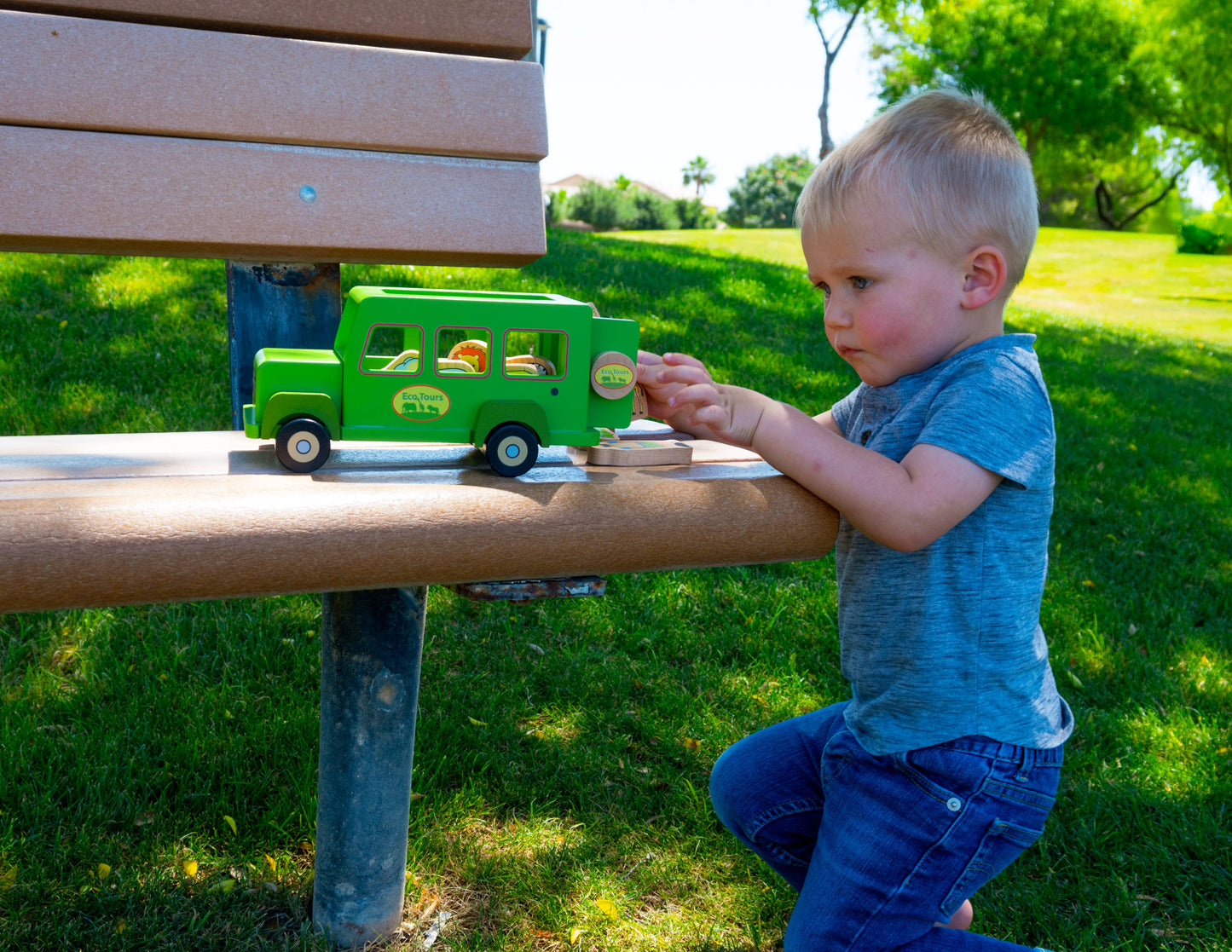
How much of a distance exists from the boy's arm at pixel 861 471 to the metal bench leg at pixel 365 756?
69 cm

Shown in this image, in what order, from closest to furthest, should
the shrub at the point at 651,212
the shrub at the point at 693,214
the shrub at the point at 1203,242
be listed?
1. the shrub at the point at 1203,242
2. the shrub at the point at 651,212
3. the shrub at the point at 693,214

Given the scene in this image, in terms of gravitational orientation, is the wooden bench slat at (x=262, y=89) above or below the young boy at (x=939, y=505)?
above

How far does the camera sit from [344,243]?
198 centimetres

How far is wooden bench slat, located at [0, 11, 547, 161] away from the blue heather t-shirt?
39.7 inches

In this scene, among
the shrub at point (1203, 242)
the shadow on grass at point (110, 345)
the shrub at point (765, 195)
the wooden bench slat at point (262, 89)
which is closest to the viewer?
the wooden bench slat at point (262, 89)

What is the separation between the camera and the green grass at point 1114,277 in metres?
16.3

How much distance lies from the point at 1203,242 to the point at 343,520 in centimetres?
3426

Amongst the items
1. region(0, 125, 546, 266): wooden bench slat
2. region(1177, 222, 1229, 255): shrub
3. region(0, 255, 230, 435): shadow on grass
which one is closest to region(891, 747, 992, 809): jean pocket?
region(0, 125, 546, 266): wooden bench slat

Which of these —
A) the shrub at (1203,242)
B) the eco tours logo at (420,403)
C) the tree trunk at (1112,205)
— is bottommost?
the eco tours logo at (420,403)

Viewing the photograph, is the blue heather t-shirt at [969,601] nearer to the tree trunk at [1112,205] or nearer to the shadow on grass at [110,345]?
the shadow on grass at [110,345]

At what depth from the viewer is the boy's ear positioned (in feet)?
5.10

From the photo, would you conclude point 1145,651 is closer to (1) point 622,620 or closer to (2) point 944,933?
(1) point 622,620

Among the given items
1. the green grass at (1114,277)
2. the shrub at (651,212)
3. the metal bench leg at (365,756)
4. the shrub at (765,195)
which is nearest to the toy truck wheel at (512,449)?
the metal bench leg at (365,756)

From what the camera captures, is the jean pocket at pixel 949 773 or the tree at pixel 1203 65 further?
the tree at pixel 1203 65
